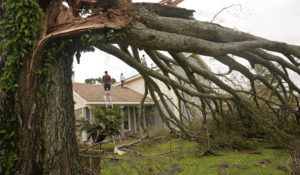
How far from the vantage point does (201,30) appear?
251 cm

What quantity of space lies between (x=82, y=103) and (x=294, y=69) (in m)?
11.5

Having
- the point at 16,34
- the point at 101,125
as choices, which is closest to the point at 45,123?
the point at 16,34

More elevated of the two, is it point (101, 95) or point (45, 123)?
point (101, 95)

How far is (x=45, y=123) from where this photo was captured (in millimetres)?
1800

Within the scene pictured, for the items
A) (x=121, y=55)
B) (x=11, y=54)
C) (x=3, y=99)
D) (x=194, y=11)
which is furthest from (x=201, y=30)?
(x=3, y=99)

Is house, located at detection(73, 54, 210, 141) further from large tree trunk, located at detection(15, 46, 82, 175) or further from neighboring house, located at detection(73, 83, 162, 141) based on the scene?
large tree trunk, located at detection(15, 46, 82, 175)

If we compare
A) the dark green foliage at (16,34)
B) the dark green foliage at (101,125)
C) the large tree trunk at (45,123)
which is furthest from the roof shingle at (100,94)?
the dark green foliage at (16,34)

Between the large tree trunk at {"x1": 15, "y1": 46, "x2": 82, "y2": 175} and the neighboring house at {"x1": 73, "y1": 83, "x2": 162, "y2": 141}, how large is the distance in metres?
9.70

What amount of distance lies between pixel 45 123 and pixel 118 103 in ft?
38.2

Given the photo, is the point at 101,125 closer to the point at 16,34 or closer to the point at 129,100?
the point at 16,34

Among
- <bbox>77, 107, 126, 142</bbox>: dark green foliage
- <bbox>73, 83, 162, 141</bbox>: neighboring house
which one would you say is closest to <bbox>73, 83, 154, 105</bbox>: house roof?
<bbox>73, 83, 162, 141</bbox>: neighboring house

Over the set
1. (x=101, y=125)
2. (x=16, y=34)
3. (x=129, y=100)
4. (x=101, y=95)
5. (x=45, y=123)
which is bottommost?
(x=101, y=125)

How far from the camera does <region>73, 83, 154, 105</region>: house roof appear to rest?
40.8 feet

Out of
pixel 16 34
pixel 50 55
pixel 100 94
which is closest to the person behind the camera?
pixel 16 34
